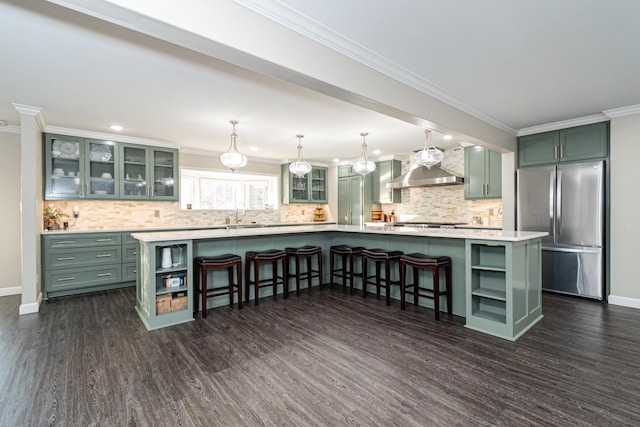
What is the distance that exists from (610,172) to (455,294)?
2700 millimetres

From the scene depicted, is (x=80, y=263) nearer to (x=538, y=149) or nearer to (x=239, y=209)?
(x=239, y=209)

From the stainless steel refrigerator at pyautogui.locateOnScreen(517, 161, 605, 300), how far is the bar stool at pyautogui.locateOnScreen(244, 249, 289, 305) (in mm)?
3665

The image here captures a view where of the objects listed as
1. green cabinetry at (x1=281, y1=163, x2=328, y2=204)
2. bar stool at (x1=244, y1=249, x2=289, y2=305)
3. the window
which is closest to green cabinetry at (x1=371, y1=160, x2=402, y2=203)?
green cabinetry at (x1=281, y1=163, x2=328, y2=204)

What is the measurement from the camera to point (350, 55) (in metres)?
2.35

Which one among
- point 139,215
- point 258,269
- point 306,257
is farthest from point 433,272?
point 139,215

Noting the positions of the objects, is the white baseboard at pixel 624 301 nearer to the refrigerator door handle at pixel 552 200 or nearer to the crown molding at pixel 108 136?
the refrigerator door handle at pixel 552 200

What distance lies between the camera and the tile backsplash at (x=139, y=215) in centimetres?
507

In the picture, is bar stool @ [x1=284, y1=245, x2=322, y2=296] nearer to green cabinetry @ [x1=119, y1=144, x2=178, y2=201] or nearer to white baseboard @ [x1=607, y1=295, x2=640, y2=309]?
green cabinetry @ [x1=119, y1=144, x2=178, y2=201]

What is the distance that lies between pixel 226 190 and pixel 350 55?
5109 millimetres

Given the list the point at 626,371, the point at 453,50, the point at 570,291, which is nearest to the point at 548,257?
the point at 570,291

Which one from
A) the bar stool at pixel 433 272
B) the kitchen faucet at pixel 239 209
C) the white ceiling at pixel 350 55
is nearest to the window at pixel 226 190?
the kitchen faucet at pixel 239 209

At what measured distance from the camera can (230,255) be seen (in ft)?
12.4

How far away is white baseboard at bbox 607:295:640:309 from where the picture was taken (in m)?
3.78

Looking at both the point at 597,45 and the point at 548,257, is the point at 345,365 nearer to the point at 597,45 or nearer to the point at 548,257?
the point at 597,45
